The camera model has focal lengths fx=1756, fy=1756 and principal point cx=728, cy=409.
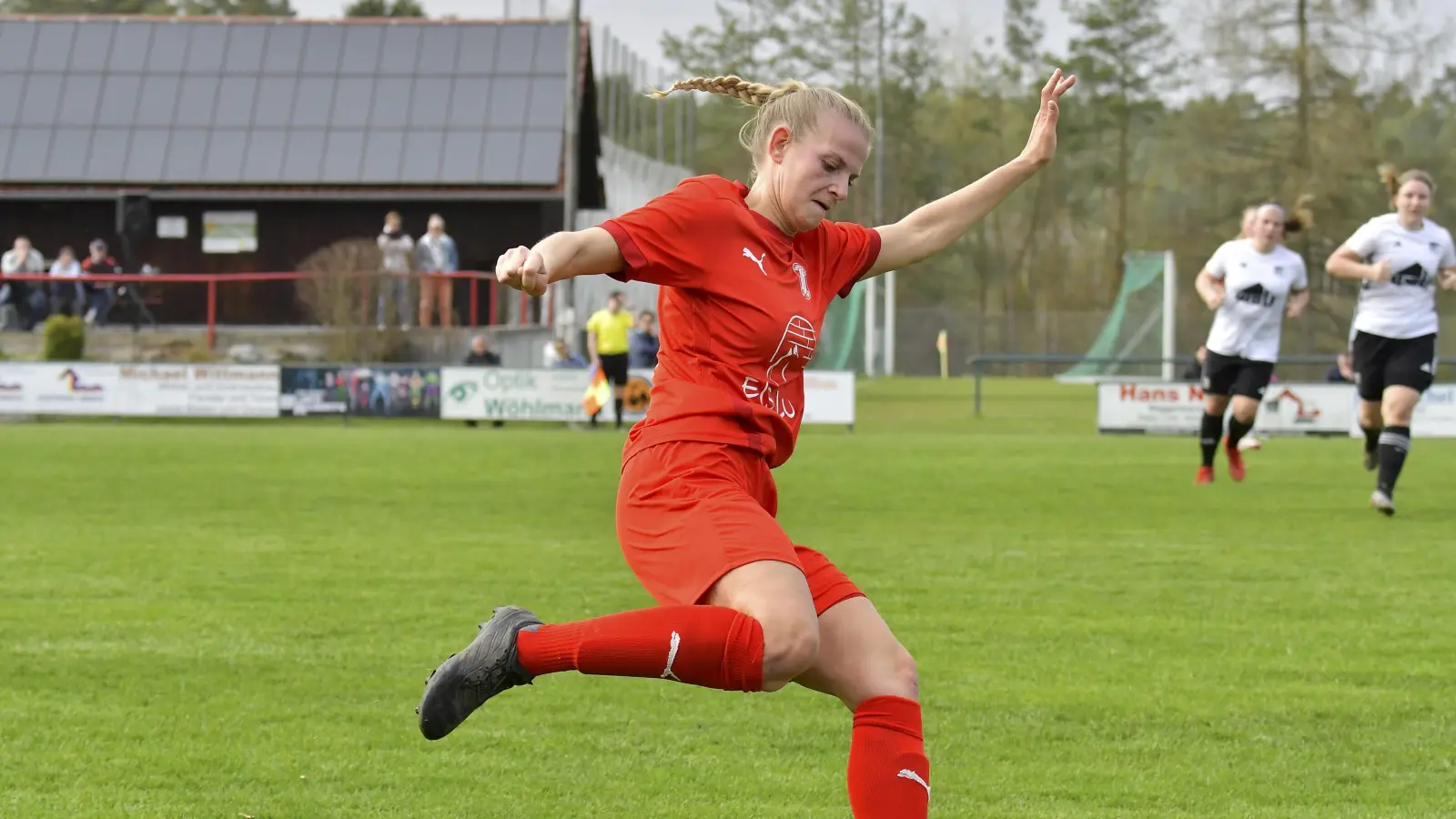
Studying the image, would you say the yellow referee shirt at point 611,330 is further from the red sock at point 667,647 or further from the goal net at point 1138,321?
the goal net at point 1138,321

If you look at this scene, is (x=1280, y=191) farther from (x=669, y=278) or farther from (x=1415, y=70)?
(x=669, y=278)

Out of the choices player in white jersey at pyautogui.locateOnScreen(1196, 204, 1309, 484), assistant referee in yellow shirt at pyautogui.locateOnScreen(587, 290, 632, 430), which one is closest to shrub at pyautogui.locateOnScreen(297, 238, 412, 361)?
assistant referee in yellow shirt at pyautogui.locateOnScreen(587, 290, 632, 430)

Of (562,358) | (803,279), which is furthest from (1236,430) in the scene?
(562,358)

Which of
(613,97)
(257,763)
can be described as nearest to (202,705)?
(257,763)

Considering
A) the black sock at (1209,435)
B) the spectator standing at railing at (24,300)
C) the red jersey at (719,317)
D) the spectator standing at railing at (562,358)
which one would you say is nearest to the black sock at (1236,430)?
the black sock at (1209,435)

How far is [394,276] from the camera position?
26594mm

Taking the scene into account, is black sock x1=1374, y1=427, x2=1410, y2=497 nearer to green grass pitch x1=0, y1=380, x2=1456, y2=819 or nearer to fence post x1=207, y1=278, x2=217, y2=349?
green grass pitch x1=0, y1=380, x2=1456, y2=819

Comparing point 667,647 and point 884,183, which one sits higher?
point 884,183

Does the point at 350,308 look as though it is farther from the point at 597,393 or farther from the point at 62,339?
the point at 597,393

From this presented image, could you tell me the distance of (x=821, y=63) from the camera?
60.5 metres

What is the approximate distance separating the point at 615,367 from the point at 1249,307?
10.8 metres

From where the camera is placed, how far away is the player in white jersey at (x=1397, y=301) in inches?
460

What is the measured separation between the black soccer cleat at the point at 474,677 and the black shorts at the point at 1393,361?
917cm

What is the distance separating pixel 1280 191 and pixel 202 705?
44848 mm
